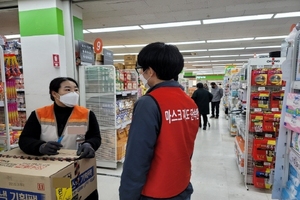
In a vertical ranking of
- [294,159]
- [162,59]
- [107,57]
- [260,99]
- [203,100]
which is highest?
[107,57]

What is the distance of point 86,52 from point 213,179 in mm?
3286

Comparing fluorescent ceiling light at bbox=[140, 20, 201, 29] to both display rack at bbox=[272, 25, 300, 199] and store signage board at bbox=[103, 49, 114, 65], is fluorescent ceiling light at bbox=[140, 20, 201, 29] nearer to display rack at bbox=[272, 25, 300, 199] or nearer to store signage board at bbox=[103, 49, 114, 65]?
store signage board at bbox=[103, 49, 114, 65]

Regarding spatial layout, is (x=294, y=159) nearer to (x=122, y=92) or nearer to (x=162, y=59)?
(x=162, y=59)

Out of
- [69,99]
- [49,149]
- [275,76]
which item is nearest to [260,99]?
[275,76]

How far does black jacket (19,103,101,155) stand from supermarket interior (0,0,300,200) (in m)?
0.08

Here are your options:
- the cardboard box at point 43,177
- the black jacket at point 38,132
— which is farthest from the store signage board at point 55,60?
the cardboard box at point 43,177

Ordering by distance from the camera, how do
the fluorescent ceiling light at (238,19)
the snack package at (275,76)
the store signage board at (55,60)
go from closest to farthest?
the snack package at (275,76), the store signage board at (55,60), the fluorescent ceiling light at (238,19)

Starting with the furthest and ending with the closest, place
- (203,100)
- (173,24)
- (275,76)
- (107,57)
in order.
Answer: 1. (203,100)
2. (173,24)
3. (107,57)
4. (275,76)

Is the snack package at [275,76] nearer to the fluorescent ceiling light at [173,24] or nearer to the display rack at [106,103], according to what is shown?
the display rack at [106,103]

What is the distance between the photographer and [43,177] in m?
0.98

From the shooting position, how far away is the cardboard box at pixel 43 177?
99 cm

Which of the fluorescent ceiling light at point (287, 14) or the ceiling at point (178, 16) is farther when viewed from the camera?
the fluorescent ceiling light at point (287, 14)

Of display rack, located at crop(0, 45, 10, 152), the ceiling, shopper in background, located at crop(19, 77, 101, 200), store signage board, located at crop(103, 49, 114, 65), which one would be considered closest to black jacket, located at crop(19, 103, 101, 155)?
shopper in background, located at crop(19, 77, 101, 200)

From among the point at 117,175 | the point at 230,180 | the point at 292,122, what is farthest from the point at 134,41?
the point at 292,122
